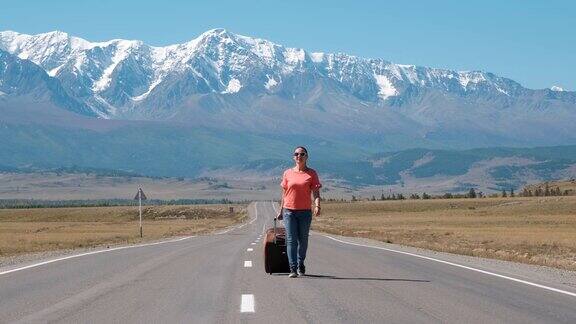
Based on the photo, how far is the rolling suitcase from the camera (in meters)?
19.6

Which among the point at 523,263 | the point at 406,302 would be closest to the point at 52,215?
the point at 523,263

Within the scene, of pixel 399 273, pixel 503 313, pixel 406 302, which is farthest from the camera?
pixel 399 273

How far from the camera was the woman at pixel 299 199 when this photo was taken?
60.3 feet

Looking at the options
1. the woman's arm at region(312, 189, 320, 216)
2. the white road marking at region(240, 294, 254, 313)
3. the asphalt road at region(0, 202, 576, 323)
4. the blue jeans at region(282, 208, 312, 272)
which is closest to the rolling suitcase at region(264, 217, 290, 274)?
the asphalt road at region(0, 202, 576, 323)

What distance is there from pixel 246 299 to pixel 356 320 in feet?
8.82

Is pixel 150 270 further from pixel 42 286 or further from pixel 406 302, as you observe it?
pixel 406 302

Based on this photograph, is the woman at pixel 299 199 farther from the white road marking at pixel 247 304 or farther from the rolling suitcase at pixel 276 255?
the white road marking at pixel 247 304

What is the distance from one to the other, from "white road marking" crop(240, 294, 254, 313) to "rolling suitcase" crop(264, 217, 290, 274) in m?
3.81

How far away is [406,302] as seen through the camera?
15109 mm

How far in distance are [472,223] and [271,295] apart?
250 ft

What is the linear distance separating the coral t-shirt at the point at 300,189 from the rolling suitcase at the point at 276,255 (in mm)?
1377

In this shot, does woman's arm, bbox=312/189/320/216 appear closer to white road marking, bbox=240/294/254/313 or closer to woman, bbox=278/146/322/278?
woman, bbox=278/146/322/278

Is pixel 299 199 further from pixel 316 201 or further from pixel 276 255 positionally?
pixel 276 255

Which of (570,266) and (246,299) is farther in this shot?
(570,266)
